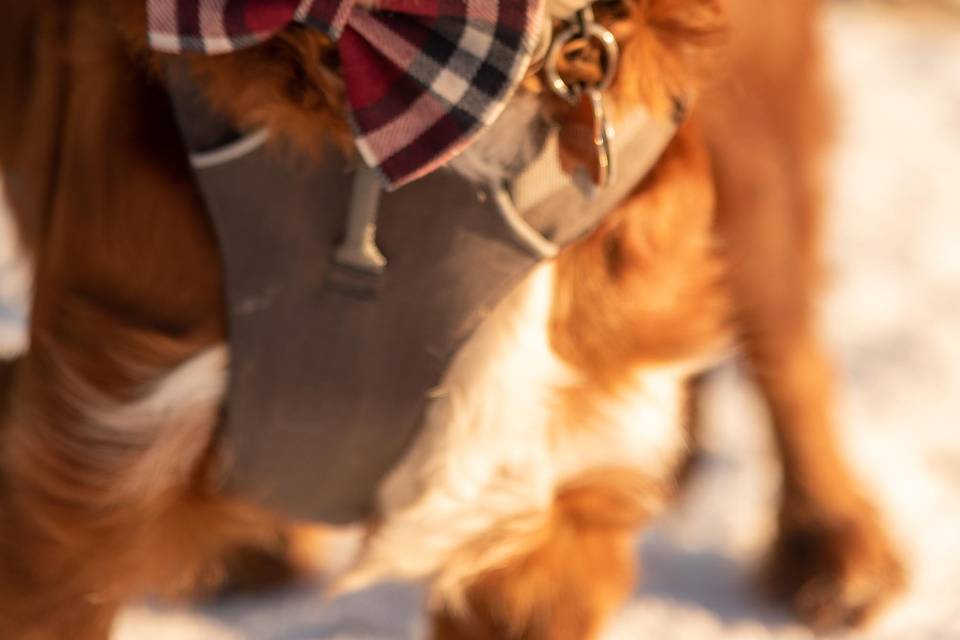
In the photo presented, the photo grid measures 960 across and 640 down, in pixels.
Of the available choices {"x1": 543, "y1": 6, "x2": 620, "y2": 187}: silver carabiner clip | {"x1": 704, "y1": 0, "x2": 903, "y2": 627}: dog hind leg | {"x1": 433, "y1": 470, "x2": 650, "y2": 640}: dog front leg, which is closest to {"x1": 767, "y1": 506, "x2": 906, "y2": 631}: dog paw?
{"x1": 704, "y1": 0, "x2": 903, "y2": 627}: dog hind leg

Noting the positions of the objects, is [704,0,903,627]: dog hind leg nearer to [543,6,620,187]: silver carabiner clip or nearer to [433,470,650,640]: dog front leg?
[433,470,650,640]: dog front leg

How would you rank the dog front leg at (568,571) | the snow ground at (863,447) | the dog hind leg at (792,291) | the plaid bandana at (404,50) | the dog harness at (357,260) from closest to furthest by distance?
the plaid bandana at (404,50) → the dog harness at (357,260) → the dog front leg at (568,571) → the dog hind leg at (792,291) → the snow ground at (863,447)

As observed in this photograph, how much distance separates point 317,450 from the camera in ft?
3.86

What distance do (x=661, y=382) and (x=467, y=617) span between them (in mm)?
335

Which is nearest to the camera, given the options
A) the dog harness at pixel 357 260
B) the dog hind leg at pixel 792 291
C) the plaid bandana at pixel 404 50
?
the plaid bandana at pixel 404 50

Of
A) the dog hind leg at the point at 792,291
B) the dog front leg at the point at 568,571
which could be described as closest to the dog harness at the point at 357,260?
the dog front leg at the point at 568,571

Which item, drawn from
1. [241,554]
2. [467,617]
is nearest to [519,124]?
[467,617]

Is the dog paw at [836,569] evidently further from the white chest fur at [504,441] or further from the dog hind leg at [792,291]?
the white chest fur at [504,441]

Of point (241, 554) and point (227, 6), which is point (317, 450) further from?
point (241, 554)

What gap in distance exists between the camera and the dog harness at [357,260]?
1030 mm

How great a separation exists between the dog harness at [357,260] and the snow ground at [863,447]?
26.1 inches

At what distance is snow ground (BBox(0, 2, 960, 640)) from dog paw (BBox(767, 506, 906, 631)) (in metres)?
0.03

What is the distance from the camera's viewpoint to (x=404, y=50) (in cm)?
95

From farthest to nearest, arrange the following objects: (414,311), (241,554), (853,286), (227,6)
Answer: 1. (853,286)
2. (241,554)
3. (414,311)
4. (227,6)
